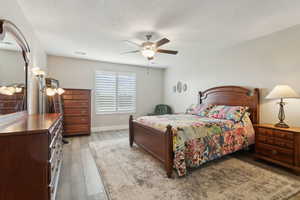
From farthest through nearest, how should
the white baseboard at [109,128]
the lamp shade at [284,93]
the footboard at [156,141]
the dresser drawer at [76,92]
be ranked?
the white baseboard at [109,128], the dresser drawer at [76,92], the lamp shade at [284,93], the footboard at [156,141]

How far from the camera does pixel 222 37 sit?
10.8 ft

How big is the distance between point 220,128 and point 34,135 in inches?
111

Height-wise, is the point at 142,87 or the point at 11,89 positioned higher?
the point at 142,87

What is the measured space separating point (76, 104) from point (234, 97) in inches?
178

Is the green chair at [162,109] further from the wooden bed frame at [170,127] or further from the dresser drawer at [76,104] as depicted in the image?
the dresser drawer at [76,104]

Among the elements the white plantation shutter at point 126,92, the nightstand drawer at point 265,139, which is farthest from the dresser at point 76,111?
the nightstand drawer at point 265,139

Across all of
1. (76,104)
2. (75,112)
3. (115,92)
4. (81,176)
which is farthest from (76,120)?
(81,176)

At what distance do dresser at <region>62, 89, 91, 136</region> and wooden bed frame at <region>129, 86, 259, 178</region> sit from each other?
1906mm

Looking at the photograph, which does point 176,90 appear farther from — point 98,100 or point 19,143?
point 19,143

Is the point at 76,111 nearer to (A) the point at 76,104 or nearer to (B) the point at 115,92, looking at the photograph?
(A) the point at 76,104

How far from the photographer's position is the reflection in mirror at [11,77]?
5.34 feet

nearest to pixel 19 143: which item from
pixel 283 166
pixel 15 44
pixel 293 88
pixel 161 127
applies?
pixel 15 44

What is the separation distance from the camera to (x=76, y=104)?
183 inches

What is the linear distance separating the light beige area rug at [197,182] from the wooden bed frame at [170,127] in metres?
0.27
